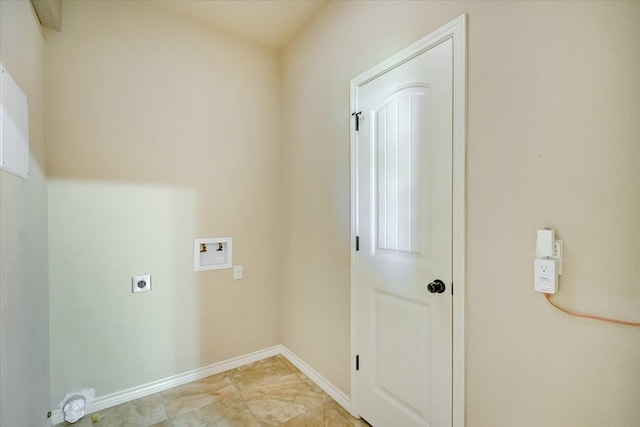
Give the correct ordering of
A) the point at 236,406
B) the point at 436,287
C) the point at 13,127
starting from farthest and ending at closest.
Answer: the point at 236,406, the point at 436,287, the point at 13,127

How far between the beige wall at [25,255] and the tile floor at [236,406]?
1.65ft

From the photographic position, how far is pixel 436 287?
4.67 feet

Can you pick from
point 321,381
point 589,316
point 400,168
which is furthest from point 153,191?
point 589,316

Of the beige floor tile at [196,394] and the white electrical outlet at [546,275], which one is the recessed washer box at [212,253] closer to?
the beige floor tile at [196,394]

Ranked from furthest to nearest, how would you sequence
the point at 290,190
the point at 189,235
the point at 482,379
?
the point at 290,190 < the point at 189,235 < the point at 482,379

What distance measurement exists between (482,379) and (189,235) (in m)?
2.12

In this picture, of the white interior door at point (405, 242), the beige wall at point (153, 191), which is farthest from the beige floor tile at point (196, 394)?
the white interior door at point (405, 242)

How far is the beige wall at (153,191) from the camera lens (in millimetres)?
1958

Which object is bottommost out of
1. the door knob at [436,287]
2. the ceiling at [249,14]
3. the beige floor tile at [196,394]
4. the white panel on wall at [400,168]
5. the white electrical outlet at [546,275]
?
the beige floor tile at [196,394]

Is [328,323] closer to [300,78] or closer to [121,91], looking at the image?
[300,78]

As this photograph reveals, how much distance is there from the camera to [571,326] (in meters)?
1.03

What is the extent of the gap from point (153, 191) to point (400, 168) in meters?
1.79

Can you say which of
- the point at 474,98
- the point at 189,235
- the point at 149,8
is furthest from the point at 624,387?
the point at 149,8

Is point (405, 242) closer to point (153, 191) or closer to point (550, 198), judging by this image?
point (550, 198)
